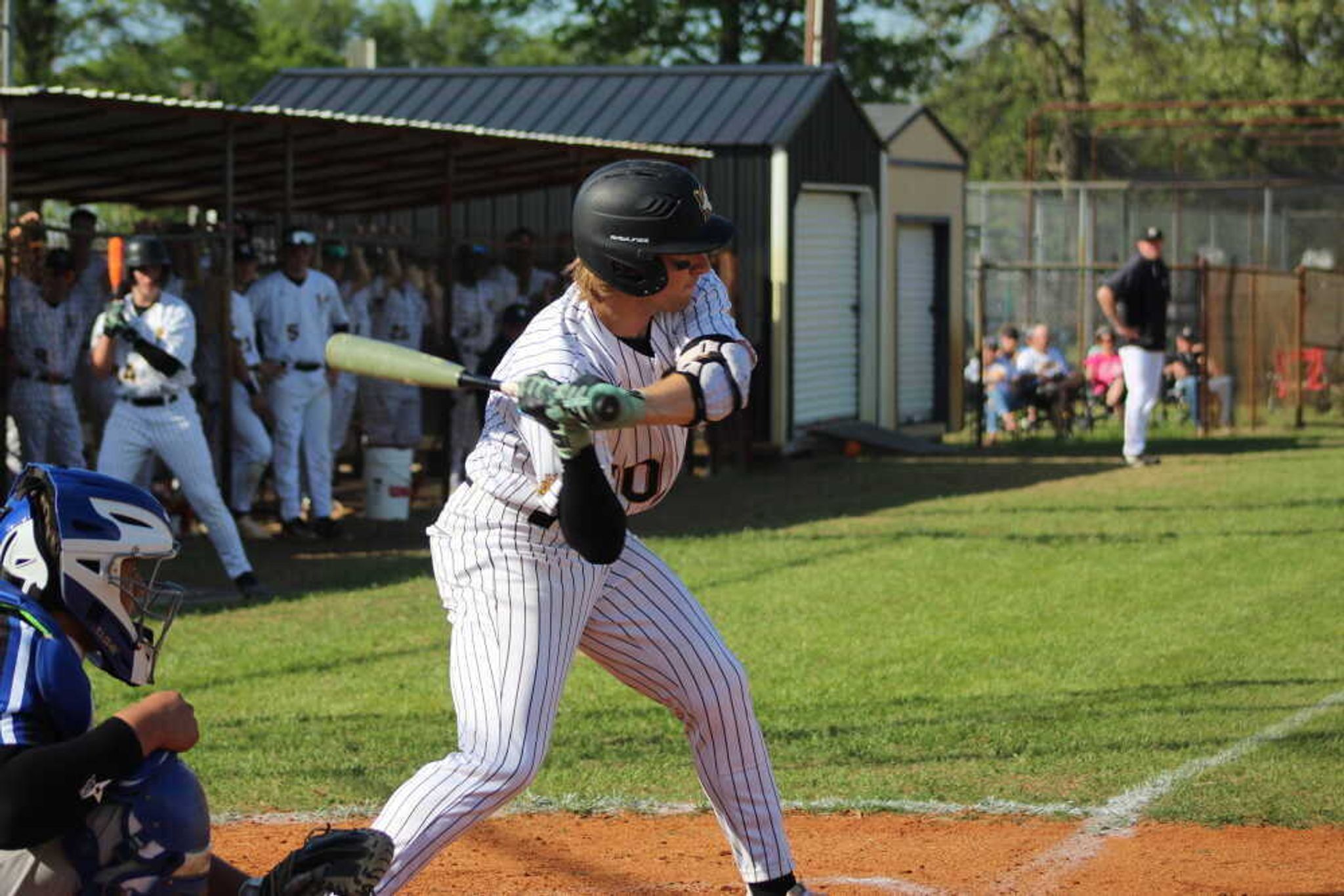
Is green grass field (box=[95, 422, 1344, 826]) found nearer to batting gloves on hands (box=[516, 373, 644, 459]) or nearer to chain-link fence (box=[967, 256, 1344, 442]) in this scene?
batting gloves on hands (box=[516, 373, 644, 459])

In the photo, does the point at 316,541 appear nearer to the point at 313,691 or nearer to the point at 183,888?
the point at 313,691

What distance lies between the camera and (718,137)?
19.0 meters

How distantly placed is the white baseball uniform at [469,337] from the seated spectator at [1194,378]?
8.27 metres

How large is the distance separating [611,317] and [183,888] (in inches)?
62.3

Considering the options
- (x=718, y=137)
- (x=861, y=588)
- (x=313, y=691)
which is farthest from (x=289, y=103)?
(x=313, y=691)

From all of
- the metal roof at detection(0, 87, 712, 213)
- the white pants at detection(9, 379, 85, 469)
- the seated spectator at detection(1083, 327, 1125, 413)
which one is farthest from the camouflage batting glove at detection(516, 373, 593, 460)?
the seated spectator at detection(1083, 327, 1125, 413)

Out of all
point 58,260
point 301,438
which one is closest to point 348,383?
point 301,438

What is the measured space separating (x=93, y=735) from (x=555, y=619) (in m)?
1.20

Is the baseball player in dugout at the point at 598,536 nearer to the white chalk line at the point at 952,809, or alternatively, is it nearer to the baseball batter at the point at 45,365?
the white chalk line at the point at 952,809

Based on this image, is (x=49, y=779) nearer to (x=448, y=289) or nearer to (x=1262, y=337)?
(x=448, y=289)

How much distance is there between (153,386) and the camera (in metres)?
10.6

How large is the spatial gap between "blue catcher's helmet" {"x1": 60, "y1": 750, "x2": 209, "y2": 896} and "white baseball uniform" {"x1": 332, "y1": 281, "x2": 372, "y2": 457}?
11717 mm

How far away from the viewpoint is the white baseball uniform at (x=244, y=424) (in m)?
12.8

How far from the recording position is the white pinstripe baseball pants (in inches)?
160
